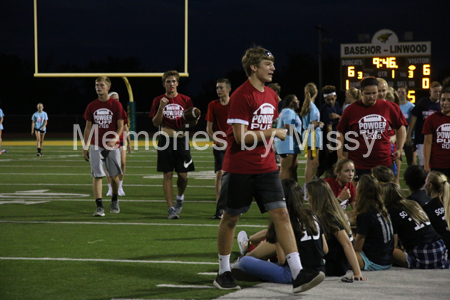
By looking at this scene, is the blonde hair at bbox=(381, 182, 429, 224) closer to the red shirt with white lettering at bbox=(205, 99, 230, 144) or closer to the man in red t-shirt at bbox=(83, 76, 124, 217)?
the red shirt with white lettering at bbox=(205, 99, 230, 144)

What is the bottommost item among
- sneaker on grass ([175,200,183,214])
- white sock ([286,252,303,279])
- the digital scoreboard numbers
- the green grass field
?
the green grass field

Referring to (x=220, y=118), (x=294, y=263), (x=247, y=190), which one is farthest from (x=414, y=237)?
(x=220, y=118)

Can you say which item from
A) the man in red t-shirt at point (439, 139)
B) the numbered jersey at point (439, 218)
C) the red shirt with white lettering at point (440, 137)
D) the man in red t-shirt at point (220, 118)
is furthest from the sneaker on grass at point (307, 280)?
the man in red t-shirt at point (220, 118)

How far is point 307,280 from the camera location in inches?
181

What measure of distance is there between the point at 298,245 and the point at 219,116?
4081mm

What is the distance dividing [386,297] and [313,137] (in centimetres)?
624

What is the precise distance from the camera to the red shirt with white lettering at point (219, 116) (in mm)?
8789

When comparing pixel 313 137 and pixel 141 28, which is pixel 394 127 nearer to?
pixel 313 137

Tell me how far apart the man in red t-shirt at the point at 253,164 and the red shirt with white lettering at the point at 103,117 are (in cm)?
435

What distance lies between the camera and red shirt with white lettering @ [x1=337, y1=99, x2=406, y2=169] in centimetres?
710

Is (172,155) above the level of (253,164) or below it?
below

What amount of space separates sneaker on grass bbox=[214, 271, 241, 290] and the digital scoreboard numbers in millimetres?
18976

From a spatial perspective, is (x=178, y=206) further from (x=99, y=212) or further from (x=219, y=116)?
(x=219, y=116)

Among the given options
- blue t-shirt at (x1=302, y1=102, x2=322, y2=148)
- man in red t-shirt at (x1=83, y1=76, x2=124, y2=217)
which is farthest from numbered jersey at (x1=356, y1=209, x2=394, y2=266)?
blue t-shirt at (x1=302, y1=102, x2=322, y2=148)
